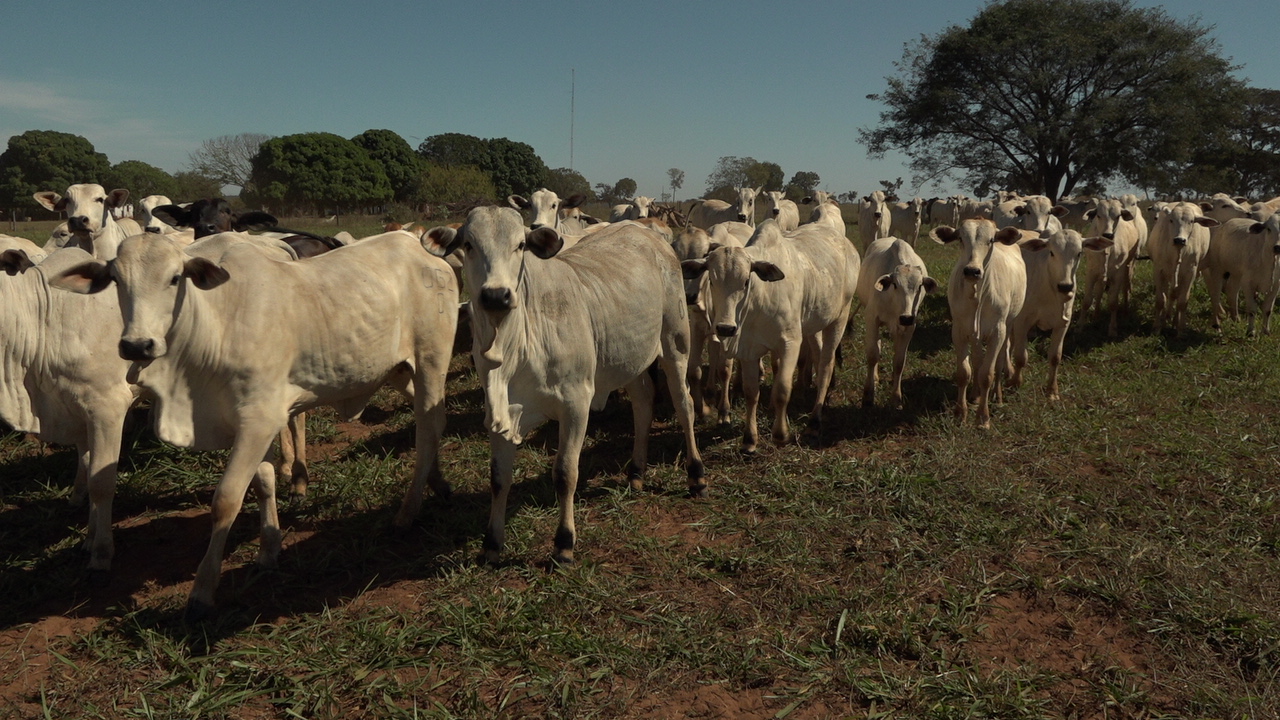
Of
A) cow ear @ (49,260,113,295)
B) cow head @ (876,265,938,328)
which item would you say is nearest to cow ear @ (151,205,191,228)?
cow ear @ (49,260,113,295)

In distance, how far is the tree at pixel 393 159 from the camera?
209 feet

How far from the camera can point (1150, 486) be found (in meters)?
6.27

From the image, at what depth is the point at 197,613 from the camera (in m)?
4.41

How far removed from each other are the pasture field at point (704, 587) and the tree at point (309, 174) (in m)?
55.6

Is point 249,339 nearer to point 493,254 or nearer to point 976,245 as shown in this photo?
point 493,254

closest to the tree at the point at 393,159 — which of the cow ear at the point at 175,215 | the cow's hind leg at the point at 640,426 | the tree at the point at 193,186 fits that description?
the tree at the point at 193,186

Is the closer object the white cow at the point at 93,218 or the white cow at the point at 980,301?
the white cow at the point at 980,301

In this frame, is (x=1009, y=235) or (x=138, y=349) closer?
(x=138, y=349)

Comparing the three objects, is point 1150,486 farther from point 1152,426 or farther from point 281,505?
point 281,505

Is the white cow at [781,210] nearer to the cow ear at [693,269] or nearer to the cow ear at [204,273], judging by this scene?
the cow ear at [693,269]

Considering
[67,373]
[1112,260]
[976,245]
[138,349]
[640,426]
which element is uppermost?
[976,245]

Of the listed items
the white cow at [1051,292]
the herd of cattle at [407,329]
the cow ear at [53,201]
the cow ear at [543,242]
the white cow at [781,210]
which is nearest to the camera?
the herd of cattle at [407,329]

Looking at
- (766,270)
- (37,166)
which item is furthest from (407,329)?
(37,166)

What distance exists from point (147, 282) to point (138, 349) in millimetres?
370
